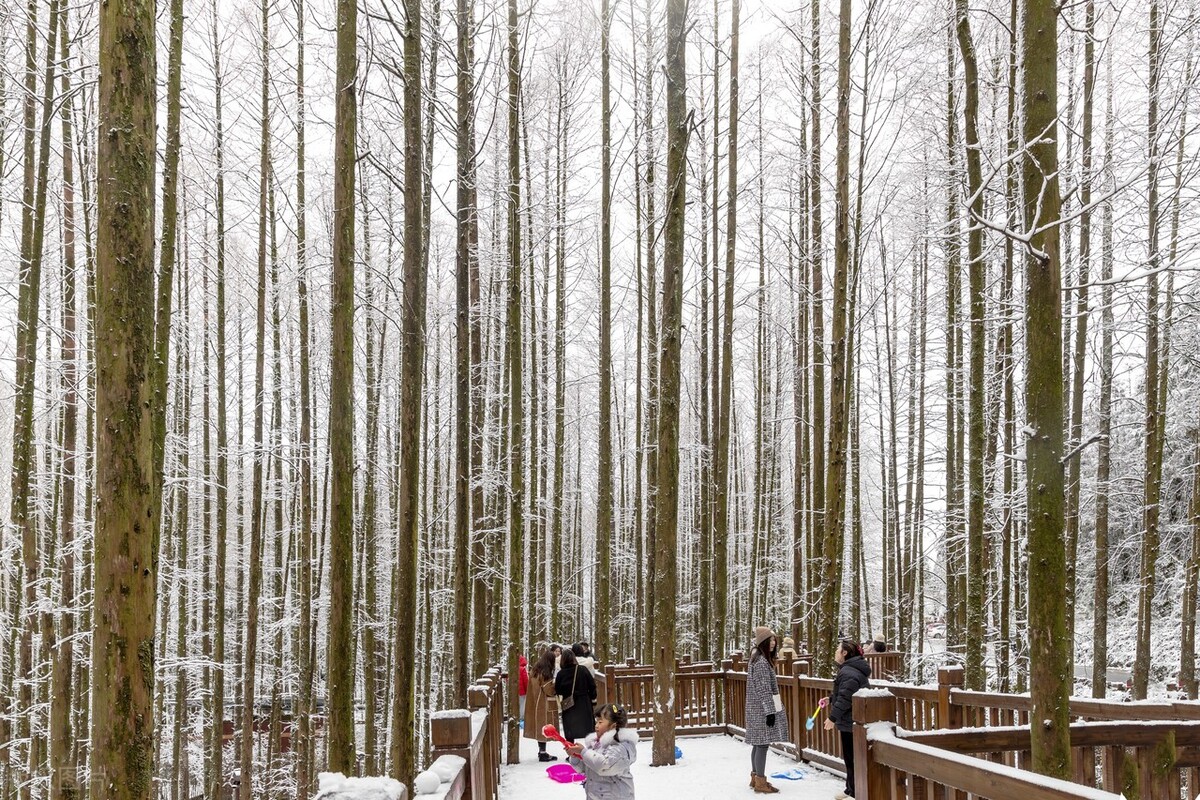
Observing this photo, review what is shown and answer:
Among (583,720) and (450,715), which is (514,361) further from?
(450,715)

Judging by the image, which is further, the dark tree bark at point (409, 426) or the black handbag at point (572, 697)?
the black handbag at point (572, 697)

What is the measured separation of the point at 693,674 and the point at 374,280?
10.3 m

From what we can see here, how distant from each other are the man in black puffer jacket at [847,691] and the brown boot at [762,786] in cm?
78

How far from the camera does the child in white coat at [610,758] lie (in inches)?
245

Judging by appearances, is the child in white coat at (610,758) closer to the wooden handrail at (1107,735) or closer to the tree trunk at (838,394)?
the wooden handrail at (1107,735)

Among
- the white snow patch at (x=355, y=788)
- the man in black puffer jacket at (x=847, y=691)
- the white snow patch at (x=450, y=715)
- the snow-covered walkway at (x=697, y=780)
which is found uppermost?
the white snow patch at (x=355, y=788)

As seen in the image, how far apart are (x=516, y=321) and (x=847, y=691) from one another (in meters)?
7.12

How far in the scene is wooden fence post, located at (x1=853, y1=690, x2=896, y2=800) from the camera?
4520 mm

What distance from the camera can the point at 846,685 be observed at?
26.5 feet

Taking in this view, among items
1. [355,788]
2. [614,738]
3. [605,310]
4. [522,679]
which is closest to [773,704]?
[614,738]

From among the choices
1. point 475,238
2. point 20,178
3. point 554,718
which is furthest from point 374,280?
point 554,718

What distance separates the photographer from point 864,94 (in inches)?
454

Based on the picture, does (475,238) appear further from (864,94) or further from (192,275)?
(192,275)

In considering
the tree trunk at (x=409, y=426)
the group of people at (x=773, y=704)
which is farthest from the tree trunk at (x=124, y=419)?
the group of people at (x=773, y=704)
